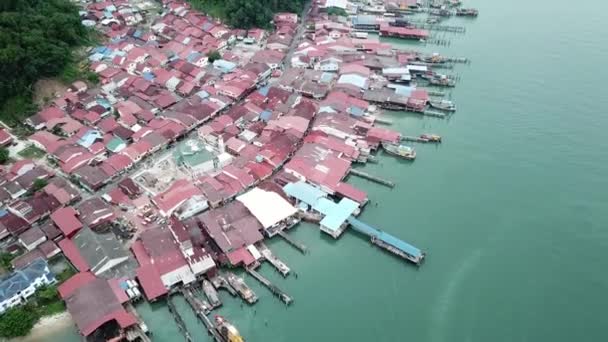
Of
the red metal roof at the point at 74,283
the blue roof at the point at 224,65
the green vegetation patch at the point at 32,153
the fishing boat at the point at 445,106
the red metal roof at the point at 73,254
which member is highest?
the blue roof at the point at 224,65

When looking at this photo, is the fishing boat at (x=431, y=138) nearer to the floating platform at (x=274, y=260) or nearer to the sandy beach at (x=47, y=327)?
the floating platform at (x=274, y=260)

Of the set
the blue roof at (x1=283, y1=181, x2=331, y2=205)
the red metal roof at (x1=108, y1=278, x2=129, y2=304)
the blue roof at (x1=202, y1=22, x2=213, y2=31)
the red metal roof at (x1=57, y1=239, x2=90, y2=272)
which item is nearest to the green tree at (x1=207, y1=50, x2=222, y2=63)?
the blue roof at (x1=202, y1=22, x2=213, y2=31)

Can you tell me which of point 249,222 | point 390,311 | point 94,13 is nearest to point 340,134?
point 249,222

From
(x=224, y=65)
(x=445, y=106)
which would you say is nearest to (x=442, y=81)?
(x=445, y=106)

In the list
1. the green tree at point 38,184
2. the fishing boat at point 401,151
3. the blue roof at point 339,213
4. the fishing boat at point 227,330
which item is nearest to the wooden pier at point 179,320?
the fishing boat at point 227,330

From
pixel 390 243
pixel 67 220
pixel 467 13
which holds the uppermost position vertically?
pixel 467 13

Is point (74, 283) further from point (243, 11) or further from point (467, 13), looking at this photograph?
point (467, 13)

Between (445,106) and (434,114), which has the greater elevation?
(445,106)
